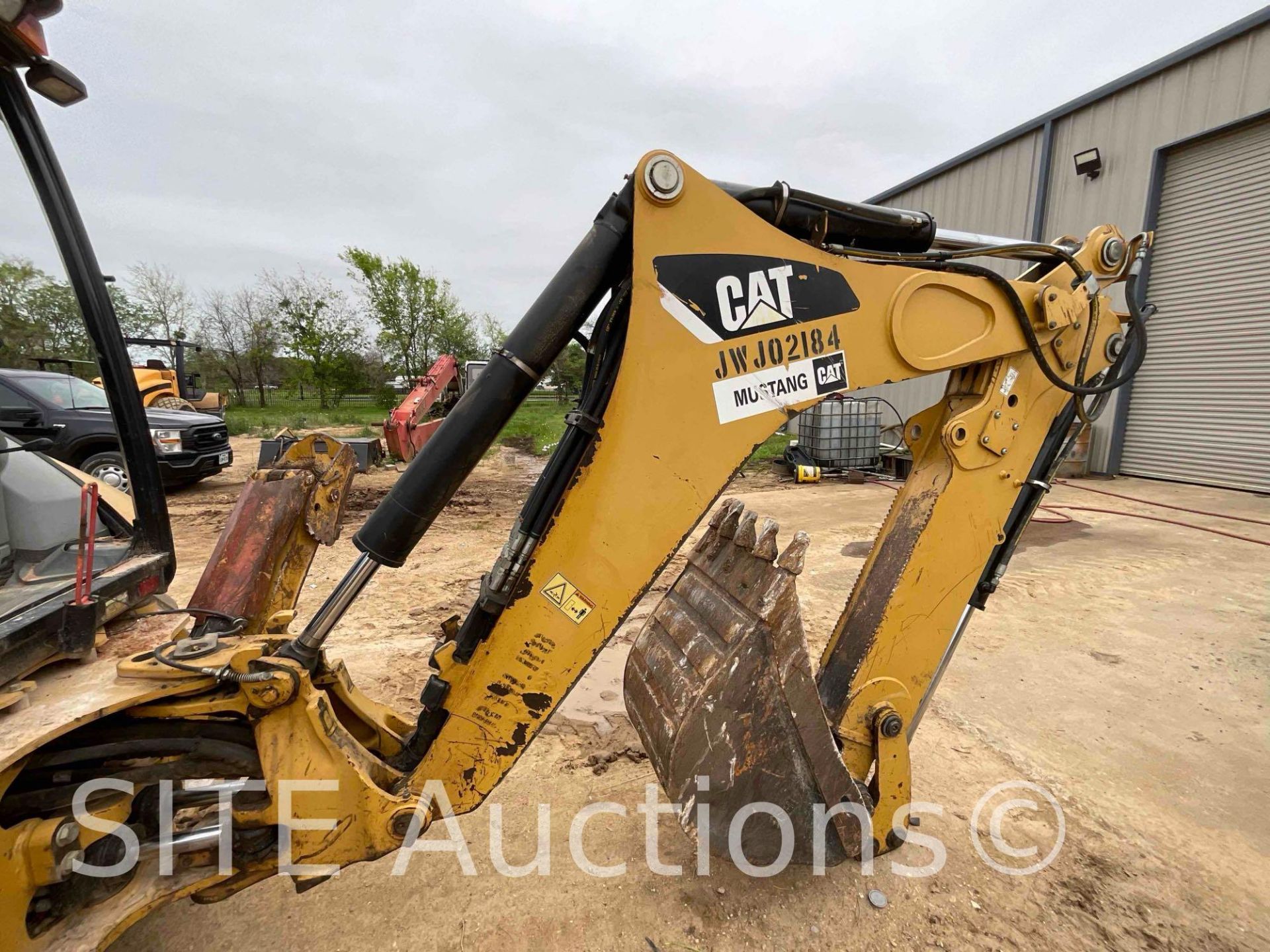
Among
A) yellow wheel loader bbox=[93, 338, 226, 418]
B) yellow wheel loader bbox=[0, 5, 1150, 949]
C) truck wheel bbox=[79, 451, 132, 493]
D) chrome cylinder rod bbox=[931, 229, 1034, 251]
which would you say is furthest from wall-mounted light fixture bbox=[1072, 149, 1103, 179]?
yellow wheel loader bbox=[93, 338, 226, 418]

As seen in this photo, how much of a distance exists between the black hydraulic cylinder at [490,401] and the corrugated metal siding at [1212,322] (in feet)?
37.4

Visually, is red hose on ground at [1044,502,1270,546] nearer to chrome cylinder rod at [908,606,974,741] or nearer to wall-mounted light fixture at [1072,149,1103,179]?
wall-mounted light fixture at [1072,149,1103,179]

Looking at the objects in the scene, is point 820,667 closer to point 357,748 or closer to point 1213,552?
point 357,748

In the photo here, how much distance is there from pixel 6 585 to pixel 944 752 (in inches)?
146

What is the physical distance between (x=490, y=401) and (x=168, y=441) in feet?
30.6

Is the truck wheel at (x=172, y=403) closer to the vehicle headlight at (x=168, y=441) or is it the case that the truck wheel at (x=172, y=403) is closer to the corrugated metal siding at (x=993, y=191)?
the vehicle headlight at (x=168, y=441)

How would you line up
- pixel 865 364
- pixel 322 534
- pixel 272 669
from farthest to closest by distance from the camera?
pixel 322 534, pixel 865 364, pixel 272 669

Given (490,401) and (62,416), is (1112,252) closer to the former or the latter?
(490,401)

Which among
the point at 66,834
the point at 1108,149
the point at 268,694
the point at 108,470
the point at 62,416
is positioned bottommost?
the point at 66,834

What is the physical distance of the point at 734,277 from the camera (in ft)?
5.05

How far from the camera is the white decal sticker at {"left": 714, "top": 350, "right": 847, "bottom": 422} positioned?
5.13ft

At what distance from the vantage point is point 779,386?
160 cm

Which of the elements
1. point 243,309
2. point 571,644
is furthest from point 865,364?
point 243,309

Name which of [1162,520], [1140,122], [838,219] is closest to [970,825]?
[838,219]
